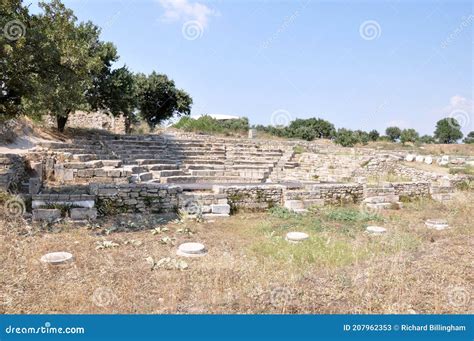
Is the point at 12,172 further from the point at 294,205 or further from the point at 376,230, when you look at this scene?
the point at 376,230

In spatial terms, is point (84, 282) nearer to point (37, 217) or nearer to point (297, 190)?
point (37, 217)

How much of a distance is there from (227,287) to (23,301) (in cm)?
249

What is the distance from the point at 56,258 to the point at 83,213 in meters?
2.83

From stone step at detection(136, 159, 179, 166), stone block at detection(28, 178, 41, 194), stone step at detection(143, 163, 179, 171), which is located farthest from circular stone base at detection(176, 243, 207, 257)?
stone step at detection(136, 159, 179, 166)

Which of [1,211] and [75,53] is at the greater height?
[75,53]

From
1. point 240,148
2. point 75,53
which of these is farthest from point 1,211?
point 240,148

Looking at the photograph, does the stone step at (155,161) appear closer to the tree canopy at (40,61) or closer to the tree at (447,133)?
the tree canopy at (40,61)

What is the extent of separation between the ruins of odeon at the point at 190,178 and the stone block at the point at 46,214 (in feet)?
0.07

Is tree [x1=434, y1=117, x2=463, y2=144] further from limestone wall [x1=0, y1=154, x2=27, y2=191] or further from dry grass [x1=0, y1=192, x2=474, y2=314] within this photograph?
limestone wall [x1=0, y1=154, x2=27, y2=191]

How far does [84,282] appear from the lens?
487cm

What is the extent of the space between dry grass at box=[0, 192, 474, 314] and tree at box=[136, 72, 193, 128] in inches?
1056

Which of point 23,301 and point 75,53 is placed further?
point 75,53

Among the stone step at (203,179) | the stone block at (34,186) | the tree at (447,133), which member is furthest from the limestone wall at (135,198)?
A: the tree at (447,133)

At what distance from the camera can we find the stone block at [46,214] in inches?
308
